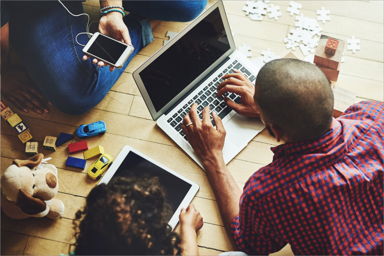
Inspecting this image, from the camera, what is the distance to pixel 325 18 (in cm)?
191

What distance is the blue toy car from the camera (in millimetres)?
1632

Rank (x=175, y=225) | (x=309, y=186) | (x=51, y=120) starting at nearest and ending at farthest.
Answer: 1. (x=309, y=186)
2. (x=175, y=225)
3. (x=51, y=120)

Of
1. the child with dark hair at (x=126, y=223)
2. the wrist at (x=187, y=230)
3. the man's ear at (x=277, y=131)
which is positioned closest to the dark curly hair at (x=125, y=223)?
the child with dark hair at (x=126, y=223)

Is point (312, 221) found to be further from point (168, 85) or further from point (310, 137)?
point (168, 85)

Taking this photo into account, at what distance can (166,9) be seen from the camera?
70.4 inches

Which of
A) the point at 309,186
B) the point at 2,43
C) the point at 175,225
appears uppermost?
the point at 2,43

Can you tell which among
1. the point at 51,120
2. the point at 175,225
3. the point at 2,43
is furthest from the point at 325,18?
the point at 2,43

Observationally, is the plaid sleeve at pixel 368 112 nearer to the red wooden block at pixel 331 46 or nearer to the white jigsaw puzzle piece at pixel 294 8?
the red wooden block at pixel 331 46

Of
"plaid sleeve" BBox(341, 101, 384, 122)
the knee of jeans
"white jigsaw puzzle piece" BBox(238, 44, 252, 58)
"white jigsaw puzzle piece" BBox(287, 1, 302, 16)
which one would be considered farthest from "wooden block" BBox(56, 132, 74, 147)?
"white jigsaw puzzle piece" BBox(287, 1, 302, 16)

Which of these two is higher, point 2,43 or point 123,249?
point 2,43

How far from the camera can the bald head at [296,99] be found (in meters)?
1.04

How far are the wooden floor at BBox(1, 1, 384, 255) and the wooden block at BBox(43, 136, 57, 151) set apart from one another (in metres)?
0.03

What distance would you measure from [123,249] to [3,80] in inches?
41.3

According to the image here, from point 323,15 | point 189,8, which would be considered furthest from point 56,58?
point 323,15
